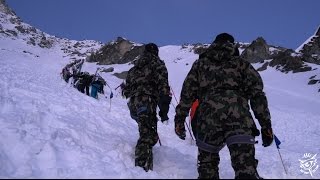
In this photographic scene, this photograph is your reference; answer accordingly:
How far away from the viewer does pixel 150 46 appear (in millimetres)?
7445

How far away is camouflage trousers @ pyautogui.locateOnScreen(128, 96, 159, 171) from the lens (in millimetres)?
6214

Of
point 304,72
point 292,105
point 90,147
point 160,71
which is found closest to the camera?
point 90,147

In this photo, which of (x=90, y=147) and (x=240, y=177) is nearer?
(x=240, y=177)

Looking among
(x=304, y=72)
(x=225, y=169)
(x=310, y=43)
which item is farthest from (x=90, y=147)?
(x=310, y=43)

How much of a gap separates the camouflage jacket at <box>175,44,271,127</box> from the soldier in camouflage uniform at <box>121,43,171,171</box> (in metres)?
1.28

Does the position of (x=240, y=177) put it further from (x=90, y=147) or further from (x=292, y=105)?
(x=292, y=105)

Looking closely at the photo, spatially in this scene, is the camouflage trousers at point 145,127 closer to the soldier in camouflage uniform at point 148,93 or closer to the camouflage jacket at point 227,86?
the soldier in camouflage uniform at point 148,93

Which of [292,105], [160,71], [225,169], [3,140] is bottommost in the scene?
[292,105]

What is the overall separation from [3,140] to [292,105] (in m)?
25.2

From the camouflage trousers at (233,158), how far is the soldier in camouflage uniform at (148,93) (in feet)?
4.75

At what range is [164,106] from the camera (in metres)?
6.78

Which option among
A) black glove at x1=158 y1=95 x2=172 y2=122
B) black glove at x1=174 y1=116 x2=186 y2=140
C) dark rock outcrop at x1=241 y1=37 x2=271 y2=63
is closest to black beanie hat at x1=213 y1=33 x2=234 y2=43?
black glove at x1=174 y1=116 x2=186 y2=140

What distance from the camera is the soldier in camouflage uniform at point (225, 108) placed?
191 inches

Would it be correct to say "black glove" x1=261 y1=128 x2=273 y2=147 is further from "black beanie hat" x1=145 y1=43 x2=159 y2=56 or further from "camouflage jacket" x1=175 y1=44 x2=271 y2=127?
"black beanie hat" x1=145 y1=43 x2=159 y2=56
